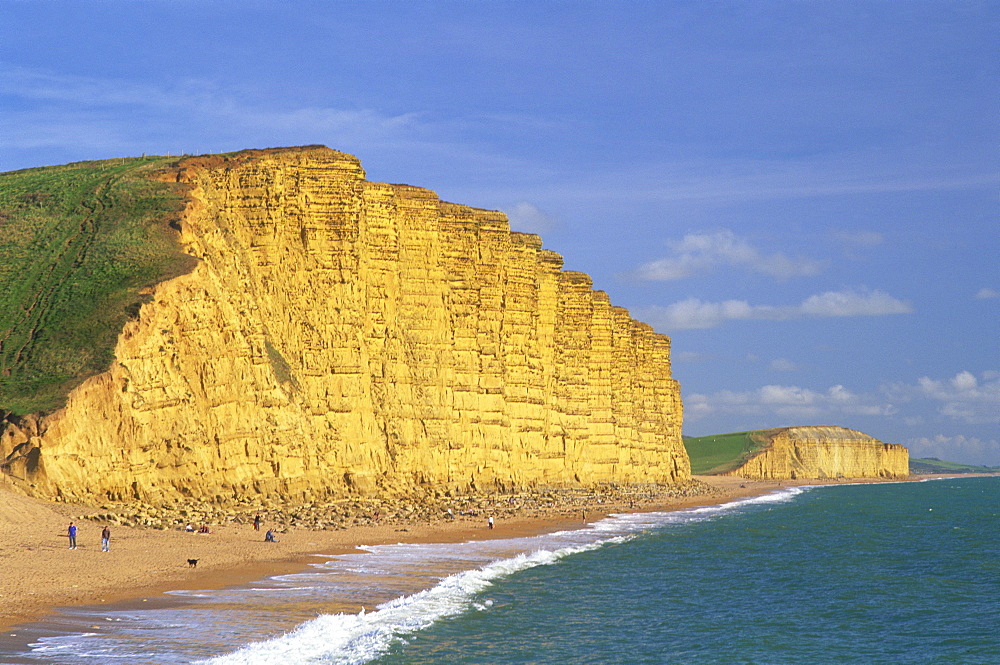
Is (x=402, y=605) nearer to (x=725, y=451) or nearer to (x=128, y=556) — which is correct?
(x=128, y=556)

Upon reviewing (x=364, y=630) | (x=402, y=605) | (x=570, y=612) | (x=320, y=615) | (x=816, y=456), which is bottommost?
(x=570, y=612)

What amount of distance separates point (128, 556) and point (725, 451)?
517ft

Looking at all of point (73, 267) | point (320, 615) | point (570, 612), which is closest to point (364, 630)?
point (320, 615)

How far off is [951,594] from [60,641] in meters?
25.9

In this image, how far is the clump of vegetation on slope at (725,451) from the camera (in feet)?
558

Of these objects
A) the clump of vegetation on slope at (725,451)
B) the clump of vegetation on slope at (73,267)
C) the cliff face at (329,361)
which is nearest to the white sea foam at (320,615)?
the cliff face at (329,361)

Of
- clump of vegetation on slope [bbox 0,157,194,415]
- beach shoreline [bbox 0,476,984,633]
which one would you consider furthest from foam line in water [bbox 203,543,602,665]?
clump of vegetation on slope [bbox 0,157,194,415]

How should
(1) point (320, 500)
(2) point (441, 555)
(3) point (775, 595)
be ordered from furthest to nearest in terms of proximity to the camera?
1. (1) point (320, 500)
2. (2) point (441, 555)
3. (3) point (775, 595)

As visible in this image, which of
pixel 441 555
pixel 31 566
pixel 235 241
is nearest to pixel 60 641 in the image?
pixel 31 566

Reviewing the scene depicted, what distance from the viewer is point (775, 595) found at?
3281 cm

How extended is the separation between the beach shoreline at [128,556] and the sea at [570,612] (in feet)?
3.47

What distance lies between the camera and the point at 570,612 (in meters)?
28.2

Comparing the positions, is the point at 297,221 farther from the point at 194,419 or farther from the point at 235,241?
the point at 194,419

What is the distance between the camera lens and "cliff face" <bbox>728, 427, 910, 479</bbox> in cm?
16850
